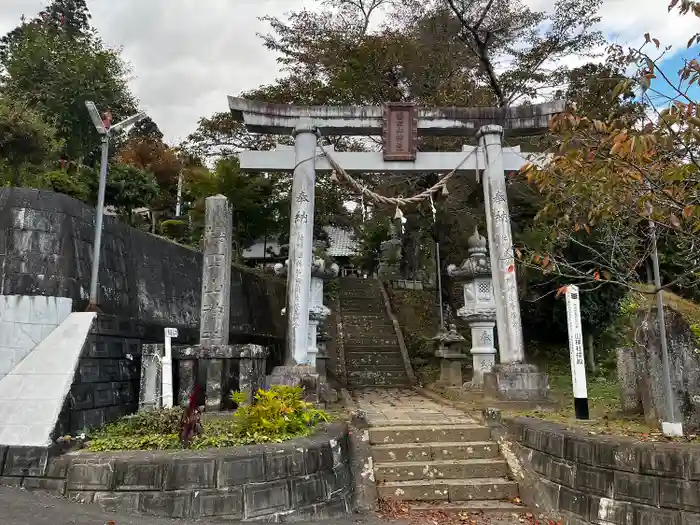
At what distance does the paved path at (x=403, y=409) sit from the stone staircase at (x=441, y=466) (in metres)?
0.03

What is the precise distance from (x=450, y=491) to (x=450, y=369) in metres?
6.85

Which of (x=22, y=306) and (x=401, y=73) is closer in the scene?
(x=22, y=306)

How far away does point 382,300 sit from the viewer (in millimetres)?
20859

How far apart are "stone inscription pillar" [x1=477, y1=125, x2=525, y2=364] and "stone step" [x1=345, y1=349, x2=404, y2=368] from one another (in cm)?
628

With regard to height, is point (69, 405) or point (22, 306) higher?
point (22, 306)

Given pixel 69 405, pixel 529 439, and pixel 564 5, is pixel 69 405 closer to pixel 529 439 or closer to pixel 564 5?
pixel 529 439

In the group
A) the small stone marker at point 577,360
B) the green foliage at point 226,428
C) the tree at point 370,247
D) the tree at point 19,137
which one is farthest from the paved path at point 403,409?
the tree at point 370,247

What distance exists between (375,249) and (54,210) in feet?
72.1

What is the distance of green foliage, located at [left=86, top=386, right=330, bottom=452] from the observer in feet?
17.7

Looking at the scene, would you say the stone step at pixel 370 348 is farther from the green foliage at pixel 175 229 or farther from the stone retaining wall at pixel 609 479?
the stone retaining wall at pixel 609 479

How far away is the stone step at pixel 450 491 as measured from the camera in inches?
234

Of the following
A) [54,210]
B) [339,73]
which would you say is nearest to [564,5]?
[339,73]

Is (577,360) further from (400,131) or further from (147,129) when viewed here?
(147,129)

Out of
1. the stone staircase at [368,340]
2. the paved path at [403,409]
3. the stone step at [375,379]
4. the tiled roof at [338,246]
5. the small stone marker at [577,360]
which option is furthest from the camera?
the tiled roof at [338,246]
